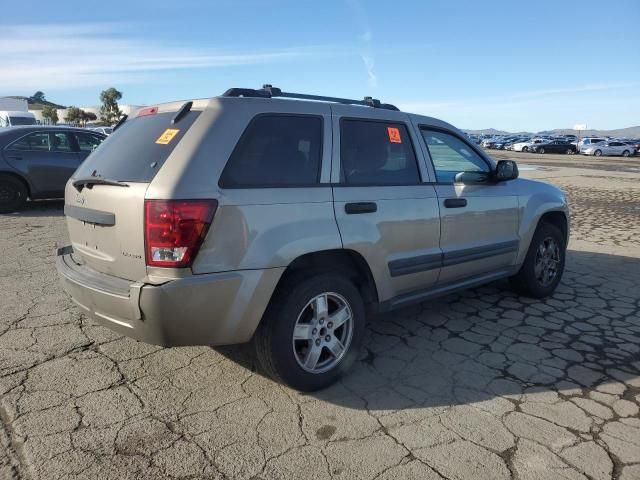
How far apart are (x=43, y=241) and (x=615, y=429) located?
23.1 feet

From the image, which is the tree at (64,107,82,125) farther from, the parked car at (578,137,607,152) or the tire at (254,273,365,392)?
the tire at (254,273,365,392)

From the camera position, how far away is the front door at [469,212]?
381 centimetres

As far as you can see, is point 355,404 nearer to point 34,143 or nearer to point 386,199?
point 386,199

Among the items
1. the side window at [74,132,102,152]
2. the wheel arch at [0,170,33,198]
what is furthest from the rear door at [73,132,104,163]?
the wheel arch at [0,170,33,198]

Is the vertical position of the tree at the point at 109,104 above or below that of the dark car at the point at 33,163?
above

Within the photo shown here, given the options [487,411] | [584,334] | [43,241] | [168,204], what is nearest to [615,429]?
[487,411]

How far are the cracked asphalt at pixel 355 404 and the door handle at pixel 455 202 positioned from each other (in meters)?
1.08

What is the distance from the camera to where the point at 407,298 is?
360cm

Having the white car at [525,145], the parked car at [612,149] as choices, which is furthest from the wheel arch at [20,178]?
the white car at [525,145]

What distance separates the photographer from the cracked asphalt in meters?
2.37

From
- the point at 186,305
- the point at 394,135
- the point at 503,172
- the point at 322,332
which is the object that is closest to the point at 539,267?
the point at 503,172

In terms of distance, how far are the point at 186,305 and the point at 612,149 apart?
51078mm

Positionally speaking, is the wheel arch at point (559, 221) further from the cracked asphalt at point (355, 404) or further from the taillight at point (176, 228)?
the taillight at point (176, 228)

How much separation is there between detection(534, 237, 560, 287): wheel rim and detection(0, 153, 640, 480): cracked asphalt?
453 mm
